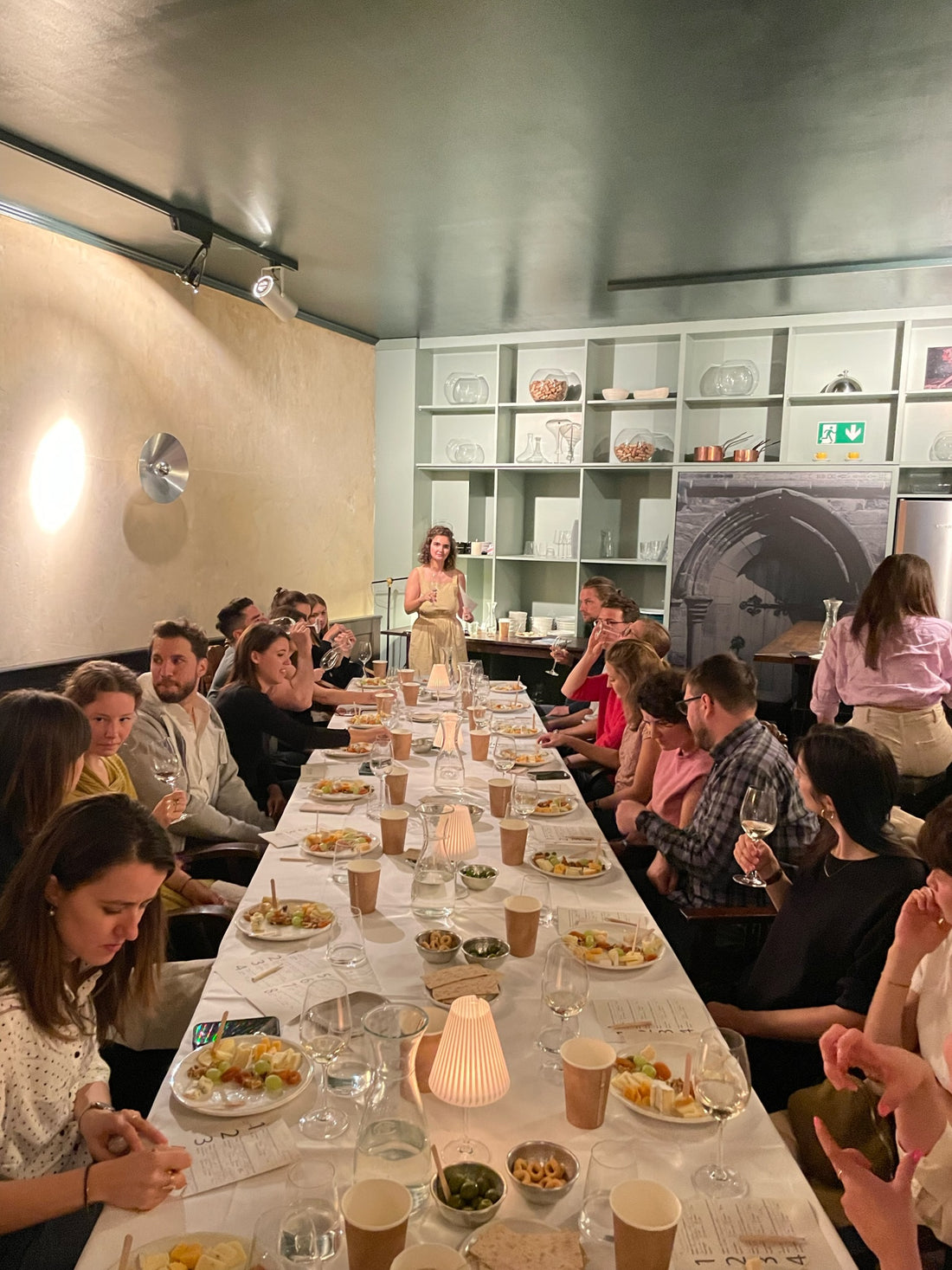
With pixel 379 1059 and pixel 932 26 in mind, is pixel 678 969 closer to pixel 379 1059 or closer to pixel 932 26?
pixel 379 1059

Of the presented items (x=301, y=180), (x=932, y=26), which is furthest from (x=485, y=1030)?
(x=301, y=180)

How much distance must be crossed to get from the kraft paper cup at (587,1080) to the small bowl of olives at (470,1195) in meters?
0.19

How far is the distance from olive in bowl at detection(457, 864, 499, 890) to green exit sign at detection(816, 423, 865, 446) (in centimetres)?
552

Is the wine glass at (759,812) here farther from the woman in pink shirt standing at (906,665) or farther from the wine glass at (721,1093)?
the woman in pink shirt standing at (906,665)

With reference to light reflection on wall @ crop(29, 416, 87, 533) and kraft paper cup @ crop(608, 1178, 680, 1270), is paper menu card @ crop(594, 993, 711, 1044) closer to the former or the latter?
kraft paper cup @ crop(608, 1178, 680, 1270)

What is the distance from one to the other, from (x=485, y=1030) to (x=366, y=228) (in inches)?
175

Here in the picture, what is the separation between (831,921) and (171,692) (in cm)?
227

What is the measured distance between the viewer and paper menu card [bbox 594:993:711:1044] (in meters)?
1.57

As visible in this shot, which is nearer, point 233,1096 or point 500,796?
point 233,1096

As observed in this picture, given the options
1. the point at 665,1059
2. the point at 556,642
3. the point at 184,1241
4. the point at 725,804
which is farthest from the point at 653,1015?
the point at 556,642

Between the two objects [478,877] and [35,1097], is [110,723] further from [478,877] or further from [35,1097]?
[35,1097]

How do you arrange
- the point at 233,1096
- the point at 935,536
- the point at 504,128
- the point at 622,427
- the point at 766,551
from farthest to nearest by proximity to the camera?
1. the point at 622,427
2. the point at 766,551
3. the point at 935,536
4. the point at 504,128
5. the point at 233,1096

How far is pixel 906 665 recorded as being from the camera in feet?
13.5

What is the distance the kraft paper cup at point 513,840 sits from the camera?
233 cm
